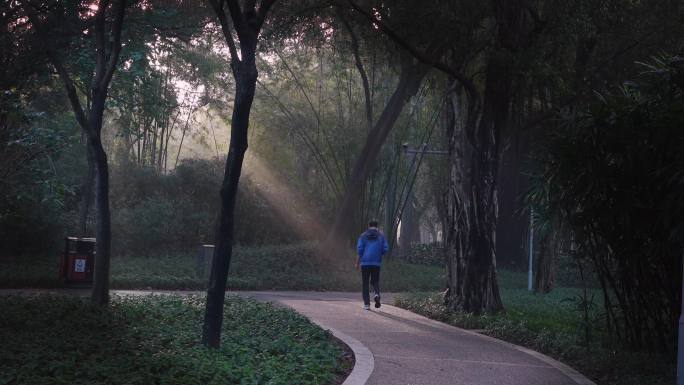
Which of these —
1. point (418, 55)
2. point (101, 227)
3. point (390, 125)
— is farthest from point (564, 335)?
point (390, 125)

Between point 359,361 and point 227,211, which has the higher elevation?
point 227,211

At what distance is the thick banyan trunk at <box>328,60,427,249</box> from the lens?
85.7ft

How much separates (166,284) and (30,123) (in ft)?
21.4

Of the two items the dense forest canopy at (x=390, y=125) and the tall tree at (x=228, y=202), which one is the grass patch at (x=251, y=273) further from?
the tall tree at (x=228, y=202)

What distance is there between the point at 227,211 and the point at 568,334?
530 cm

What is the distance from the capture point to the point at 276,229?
34.9 meters

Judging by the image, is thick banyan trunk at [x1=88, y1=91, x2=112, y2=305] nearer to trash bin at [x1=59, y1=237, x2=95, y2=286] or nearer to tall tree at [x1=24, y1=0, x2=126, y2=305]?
tall tree at [x1=24, y1=0, x2=126, y2=305]

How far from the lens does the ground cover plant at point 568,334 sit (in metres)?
9.16

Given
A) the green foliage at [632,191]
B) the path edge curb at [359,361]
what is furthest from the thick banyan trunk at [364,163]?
the green foliage at [632,191]

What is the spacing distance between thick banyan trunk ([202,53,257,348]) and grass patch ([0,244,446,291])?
39.3ft

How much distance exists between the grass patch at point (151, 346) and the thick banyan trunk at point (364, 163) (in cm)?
1338

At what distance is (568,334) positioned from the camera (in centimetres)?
1174

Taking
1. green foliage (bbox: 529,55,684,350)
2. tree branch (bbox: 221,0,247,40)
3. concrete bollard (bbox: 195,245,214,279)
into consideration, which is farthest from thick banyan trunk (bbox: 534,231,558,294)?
tree branch (bbox: 221,0,247,40)

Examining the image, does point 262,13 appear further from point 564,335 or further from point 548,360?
point 564,335
